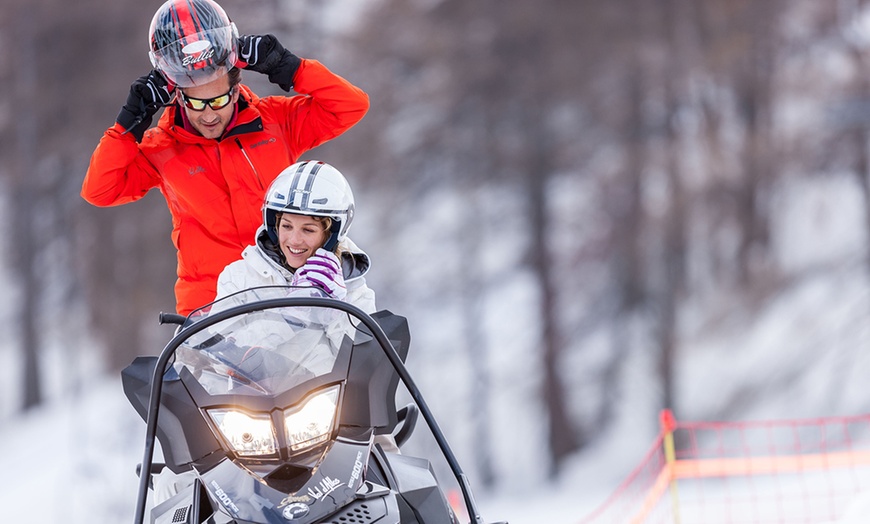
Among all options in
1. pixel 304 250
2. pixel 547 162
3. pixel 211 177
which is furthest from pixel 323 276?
pixel 547 162

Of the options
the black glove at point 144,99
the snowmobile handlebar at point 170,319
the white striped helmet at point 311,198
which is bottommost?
the snowmobile handlebar at point 170,319

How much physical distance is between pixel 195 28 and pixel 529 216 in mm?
14743

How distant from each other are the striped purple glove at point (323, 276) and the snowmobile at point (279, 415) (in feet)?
0.35

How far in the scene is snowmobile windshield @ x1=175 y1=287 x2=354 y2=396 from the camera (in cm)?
293

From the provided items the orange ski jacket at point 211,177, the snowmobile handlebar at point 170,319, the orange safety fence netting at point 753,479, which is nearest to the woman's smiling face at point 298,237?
the snowmobile handlebar at point 170,319

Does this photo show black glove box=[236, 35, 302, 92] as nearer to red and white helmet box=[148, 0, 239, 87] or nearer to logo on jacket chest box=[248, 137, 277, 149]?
red and white helmet box=[148, 0, 239, 87]

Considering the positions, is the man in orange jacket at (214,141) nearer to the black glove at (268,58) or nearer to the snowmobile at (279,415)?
the black glove at (268,58)

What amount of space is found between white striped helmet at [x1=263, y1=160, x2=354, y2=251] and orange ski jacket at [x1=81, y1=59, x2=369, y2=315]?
64 centimetres

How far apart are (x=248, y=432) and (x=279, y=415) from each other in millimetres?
95

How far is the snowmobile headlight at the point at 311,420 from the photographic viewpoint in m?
2.87

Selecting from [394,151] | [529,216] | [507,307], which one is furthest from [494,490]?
[394,151]

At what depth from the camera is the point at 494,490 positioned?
58.0ft

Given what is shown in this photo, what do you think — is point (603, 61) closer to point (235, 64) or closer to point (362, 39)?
point (362, 39)

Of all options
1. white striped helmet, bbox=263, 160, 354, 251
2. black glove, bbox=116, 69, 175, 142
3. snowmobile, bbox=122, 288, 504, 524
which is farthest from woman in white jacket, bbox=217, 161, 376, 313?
black glove, bbox=116, 69, 175, 142
